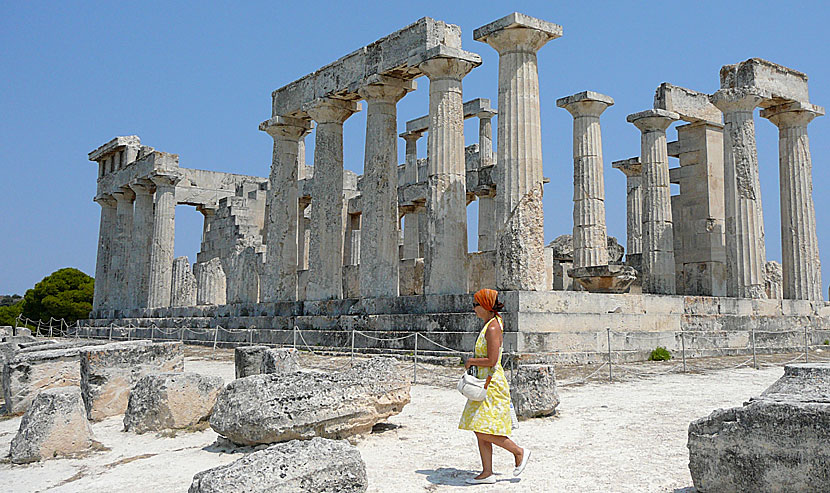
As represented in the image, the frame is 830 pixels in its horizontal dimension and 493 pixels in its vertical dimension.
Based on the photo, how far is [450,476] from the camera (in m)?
5.66

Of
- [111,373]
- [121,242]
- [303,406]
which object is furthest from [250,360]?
[121,242]

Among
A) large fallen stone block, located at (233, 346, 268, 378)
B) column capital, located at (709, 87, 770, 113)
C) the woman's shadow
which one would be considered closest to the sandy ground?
the woman's shadow

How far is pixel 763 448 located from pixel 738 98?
1726 centimetres

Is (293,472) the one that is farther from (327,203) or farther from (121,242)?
(121,242)

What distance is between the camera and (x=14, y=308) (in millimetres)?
45875

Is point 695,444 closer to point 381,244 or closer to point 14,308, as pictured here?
point 381,244

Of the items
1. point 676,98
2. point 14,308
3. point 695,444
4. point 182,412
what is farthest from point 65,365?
point 14,308

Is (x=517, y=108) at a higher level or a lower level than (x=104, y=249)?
higher

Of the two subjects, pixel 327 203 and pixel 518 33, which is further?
pixel 327 203

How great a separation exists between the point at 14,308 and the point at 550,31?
42.9 meters

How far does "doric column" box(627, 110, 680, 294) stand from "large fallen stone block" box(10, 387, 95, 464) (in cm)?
1691

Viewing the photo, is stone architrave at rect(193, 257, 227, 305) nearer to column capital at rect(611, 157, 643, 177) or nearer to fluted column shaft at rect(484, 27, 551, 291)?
column capital at rect(611, 157, 643, 177)

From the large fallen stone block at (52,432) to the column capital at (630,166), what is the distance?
834 inches

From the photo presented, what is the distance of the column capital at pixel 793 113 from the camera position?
20719 millimetres
